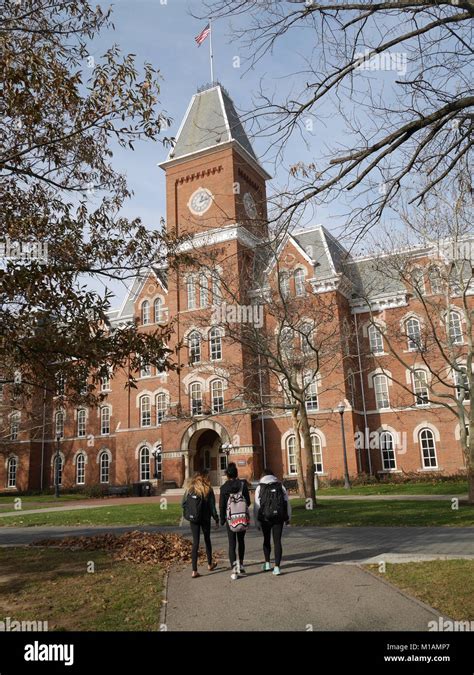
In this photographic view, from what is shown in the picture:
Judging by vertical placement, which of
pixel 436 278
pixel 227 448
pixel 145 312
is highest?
pixel 145 312

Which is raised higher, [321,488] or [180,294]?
[180,294]

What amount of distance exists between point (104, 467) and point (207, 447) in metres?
9.84

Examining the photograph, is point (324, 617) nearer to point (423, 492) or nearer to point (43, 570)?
point (43, 570)

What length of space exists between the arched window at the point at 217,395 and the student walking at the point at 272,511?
81.1 ft

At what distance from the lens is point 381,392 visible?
106ft

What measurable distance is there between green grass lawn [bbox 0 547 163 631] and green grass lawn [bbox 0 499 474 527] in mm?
6490

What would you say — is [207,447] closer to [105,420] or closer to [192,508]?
[105,420]

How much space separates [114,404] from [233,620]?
35.3 metres

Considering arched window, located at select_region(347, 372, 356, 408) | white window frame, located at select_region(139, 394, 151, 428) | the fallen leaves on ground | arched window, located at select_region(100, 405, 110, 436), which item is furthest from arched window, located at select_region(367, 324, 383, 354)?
the fallen leaves on ground

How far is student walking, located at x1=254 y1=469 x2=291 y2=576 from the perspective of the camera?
329 inches

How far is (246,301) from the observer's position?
73.5ft

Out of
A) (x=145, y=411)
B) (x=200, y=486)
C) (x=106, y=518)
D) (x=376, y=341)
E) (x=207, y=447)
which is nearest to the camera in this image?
(x=200, y=486)

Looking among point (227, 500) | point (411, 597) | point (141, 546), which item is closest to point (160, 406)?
point (141, 546)
